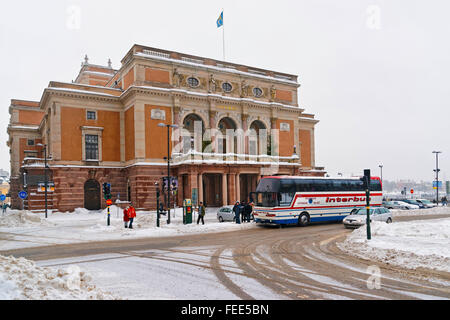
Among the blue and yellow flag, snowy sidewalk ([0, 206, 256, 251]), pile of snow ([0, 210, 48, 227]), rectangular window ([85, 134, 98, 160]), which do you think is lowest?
snowy sidewalk ([0, 206, 256, 251])

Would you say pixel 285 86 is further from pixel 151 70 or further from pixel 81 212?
pixel 81 212

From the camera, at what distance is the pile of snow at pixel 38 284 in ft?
20.9

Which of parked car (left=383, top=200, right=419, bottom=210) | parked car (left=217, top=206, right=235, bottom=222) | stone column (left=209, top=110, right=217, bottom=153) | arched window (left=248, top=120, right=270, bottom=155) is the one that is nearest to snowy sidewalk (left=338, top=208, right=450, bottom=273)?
parked car (left=217, top=206, right=235, bottom=222)

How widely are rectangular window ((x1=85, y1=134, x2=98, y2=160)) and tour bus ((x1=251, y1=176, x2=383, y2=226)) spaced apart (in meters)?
24.3

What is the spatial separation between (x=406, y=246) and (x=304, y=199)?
12990mm

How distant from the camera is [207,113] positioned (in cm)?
4688

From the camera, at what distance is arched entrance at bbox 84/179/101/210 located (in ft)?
145

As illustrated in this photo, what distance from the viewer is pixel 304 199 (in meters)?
27.2

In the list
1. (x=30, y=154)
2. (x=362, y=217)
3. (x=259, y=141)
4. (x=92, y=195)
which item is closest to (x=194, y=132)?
(x=259, y=141)

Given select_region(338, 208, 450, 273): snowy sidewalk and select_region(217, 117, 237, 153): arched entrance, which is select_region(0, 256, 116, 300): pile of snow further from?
select_region(217, 117, 237, 153): arched entrance

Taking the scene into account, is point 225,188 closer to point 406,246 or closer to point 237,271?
point 406,246

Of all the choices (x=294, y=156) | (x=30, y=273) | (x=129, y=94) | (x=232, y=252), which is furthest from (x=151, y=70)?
(x=30, y=273)

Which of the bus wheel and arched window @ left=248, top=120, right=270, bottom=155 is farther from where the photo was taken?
arched window @ left=248, top=120, right=270, bottom=155
